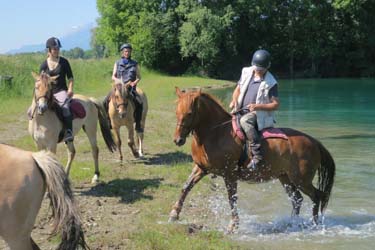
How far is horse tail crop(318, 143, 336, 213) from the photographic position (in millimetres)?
8664

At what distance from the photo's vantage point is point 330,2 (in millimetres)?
60594

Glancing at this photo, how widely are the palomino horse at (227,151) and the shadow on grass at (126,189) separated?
163 cm

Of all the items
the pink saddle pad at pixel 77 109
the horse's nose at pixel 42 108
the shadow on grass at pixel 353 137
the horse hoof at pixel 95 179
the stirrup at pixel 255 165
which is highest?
the horse's nose at pixel 42 108

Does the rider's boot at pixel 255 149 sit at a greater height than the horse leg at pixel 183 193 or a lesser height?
greater

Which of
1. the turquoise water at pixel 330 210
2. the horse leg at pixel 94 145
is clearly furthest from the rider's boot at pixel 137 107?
the turquoise water at pixel 330 210

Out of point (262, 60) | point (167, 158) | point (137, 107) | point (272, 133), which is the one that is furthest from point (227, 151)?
point (137, 107)

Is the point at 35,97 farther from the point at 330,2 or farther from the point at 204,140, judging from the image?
the point at 330,2

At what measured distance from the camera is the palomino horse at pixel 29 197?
470 centimetres

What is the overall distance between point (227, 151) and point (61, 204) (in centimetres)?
365

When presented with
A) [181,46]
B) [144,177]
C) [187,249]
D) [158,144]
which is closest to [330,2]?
[181,46]

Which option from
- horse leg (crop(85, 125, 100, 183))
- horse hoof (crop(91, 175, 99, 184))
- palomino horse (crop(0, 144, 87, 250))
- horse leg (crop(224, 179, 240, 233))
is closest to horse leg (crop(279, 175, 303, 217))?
horse leg (crop(224, 179, 240, 233))

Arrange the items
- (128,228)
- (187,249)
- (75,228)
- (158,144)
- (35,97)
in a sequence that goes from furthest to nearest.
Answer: (158,144) → (35,97) → (128,228) → (187,249) → (75,228)

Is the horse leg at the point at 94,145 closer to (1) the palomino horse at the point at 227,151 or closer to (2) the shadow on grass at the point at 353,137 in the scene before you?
(1) the palomino horse at the point at 227,151

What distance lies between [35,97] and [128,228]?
9.51 ft
